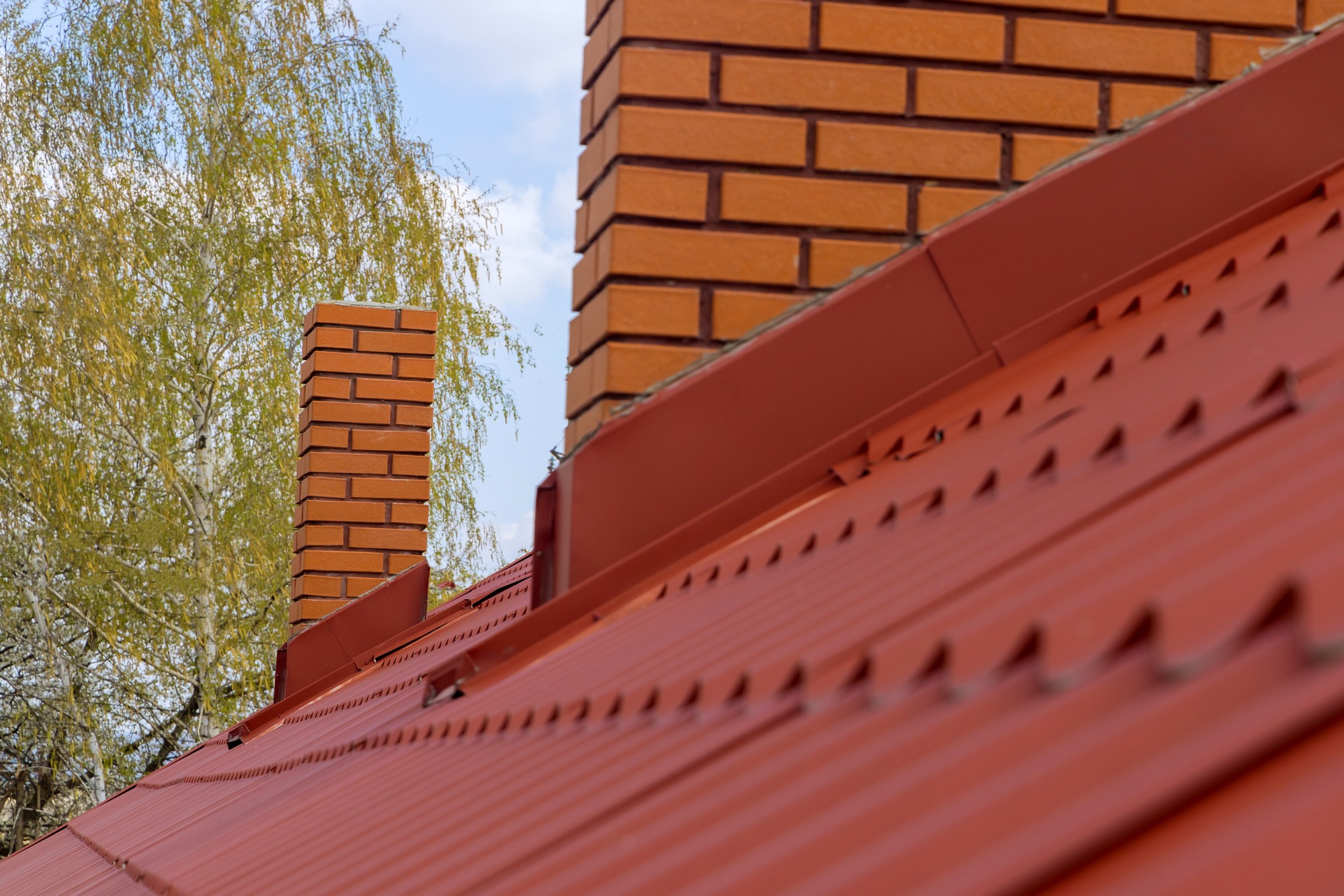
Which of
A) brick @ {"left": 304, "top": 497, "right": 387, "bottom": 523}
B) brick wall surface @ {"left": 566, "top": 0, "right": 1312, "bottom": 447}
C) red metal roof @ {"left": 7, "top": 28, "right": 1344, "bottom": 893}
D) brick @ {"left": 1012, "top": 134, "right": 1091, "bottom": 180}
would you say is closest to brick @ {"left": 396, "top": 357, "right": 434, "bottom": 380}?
brick @ {"left": 304, "top": 497, "right": 387, "bottom": 523}

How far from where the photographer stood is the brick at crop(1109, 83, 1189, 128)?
101 inches

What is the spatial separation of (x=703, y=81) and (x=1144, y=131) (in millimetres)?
789

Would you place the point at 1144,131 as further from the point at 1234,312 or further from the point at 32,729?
the point at 32,729

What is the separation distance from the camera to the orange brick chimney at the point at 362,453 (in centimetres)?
698

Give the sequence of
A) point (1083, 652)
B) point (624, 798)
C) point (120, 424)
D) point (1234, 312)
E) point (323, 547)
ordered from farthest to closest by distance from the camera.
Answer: point (120, 424) < point (323, 547) < point (1234, 312) < point (624, 798) < point (1083, 652)

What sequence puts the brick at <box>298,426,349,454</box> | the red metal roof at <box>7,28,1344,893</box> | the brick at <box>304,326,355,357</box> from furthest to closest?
the brick at <box>304,326,355,357</box> < the brick at <box>298,426,349,454</box> < the red metal roof at <box>7,28,1344,893</box>

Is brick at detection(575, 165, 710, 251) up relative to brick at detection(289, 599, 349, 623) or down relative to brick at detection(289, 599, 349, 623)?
down

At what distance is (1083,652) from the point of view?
0.91 m

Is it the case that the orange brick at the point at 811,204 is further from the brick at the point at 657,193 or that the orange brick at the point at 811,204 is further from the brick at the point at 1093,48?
the brick at the point at 1093,48

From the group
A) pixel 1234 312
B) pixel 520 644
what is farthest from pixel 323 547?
pixel 1234 312

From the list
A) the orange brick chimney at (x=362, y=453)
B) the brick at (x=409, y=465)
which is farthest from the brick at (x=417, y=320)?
the brick at (x=409, y=465)

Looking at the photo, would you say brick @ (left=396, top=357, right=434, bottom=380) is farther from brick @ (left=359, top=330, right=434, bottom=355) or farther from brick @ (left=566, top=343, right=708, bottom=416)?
brick @ (left=566, top=343, right=708, bottom=416)

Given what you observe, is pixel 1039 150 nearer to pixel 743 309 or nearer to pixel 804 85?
pixel 804 85

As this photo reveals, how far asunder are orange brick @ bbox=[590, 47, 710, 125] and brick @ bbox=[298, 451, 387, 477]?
15.6ft
